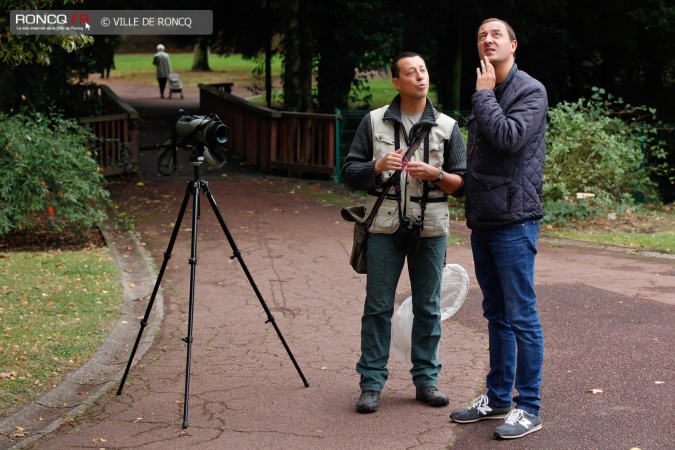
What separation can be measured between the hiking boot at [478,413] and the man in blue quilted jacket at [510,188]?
0.70 ft

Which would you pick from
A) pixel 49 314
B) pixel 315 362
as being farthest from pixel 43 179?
pixel 315 362

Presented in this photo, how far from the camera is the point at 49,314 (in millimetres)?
7965

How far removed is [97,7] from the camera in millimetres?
22219

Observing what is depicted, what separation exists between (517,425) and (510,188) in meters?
1.27

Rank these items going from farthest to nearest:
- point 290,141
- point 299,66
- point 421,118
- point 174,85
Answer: point 174,85
point 299,66
point 290,141
point 421,118

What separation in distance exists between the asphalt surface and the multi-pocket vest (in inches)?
39.9

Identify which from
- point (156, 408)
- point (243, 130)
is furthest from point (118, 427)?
point (243, 130)

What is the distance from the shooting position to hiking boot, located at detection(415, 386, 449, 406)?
5.58m

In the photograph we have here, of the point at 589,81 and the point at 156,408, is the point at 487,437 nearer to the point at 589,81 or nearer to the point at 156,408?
the point at 156,408

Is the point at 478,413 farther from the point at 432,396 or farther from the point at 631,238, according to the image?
the point at 631,238

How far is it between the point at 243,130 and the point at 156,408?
1391 cm

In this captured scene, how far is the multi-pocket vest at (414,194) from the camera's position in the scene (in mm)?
5355

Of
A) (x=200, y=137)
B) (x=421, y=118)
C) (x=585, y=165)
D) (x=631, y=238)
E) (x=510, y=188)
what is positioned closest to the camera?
(x=510, y=188)

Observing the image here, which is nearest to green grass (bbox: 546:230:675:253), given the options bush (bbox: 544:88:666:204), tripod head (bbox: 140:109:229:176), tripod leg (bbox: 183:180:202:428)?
bush (bbox: 544:88:666:204)
